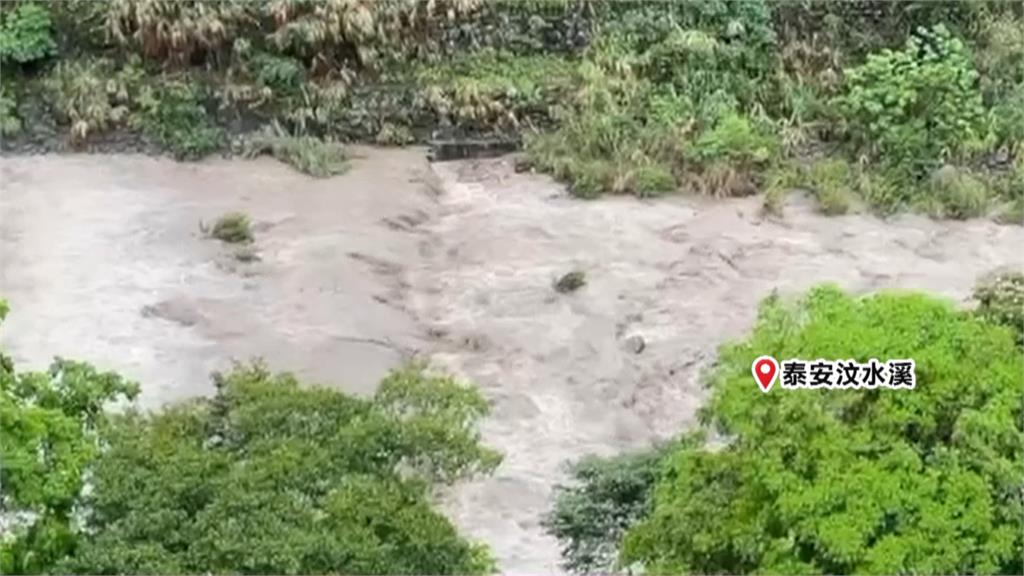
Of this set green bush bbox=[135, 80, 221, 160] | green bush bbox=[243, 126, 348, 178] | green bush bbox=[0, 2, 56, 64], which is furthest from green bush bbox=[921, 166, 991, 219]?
green bush bbox=[0, 2, 56, 64]

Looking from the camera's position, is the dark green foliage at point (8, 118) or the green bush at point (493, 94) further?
the green bush at point (493, 94)

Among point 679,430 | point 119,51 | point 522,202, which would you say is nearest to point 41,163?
point 119,51

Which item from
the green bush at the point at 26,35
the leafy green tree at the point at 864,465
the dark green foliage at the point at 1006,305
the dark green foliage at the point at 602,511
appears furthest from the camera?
the green bush at the point at 26,35

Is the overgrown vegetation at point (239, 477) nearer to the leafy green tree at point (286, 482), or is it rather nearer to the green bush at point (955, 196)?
the leafy green tree at point (286, 482)

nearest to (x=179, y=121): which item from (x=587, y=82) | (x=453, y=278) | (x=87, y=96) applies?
(x=87, y=96)

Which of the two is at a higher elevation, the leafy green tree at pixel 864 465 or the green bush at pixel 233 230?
the leafy green tree at pixel 864 465

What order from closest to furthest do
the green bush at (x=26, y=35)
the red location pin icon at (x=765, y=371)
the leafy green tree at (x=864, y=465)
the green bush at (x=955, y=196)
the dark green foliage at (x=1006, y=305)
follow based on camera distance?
the leafy green tree at (x=864, y=465), the red location pin icon at (x=765, y=371), the dark green foliage at (x=1006, y=305), the green bush at (x=955, y=196), the green bush at (x=26, y=35)

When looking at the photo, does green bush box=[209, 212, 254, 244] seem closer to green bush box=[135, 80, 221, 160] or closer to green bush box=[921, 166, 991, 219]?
green bush box=[135, 80, 221, 160]

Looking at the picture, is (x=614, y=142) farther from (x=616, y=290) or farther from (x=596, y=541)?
(x=596, y=541)

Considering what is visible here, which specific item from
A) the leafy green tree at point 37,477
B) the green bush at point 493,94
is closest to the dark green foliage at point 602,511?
the leafy green tree at point 37,477
